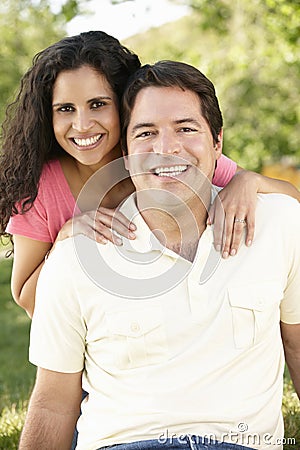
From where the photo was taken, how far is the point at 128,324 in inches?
95.7

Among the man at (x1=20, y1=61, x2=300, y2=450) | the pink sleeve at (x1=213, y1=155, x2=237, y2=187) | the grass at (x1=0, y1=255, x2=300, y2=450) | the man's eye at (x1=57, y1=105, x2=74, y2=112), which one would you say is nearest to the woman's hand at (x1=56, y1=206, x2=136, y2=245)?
the man at (x1=20, y1=61, x2=300, y2=450)

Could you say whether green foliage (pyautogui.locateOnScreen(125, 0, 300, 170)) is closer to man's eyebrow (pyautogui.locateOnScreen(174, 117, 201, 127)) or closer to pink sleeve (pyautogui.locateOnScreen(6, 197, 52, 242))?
pink sleeve (pyautogui.locateOnScreen(6, 197, 52, 242))

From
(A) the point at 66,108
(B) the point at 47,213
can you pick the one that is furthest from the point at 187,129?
(B) the point at 47,213

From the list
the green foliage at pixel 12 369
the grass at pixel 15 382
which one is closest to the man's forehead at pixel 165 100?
the grass at pixel 15 382

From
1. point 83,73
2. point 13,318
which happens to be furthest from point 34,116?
point 13,318

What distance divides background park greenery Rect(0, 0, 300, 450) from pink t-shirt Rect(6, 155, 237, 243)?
1.00 metres

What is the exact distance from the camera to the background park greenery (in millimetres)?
6301

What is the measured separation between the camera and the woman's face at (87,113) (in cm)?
296

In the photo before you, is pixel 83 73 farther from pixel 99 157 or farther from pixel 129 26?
pixel 129 26

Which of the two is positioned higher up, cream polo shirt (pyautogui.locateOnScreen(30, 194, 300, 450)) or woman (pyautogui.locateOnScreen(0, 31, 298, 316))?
woman (pyautogui.locateOnScreen(0, 31, 298, 316))

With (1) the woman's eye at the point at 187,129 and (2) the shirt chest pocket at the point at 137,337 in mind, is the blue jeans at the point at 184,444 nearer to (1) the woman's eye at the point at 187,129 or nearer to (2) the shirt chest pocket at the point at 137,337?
(2) the shirt chest pocket at the point at 137,337

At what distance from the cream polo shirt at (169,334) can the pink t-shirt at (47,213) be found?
0.53m

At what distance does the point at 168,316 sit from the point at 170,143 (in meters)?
0.57

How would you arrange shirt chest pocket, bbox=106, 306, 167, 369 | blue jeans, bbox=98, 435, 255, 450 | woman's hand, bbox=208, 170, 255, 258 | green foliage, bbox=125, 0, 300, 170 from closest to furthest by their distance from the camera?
blue jeans, bbox=98, 435, 255, 450, shirt chest pocket, bbox=106, 306, 167, 369, woman's hand, bbox=208, 170, 255, 258, green foliage, bbox=125, 0, 300, 170
